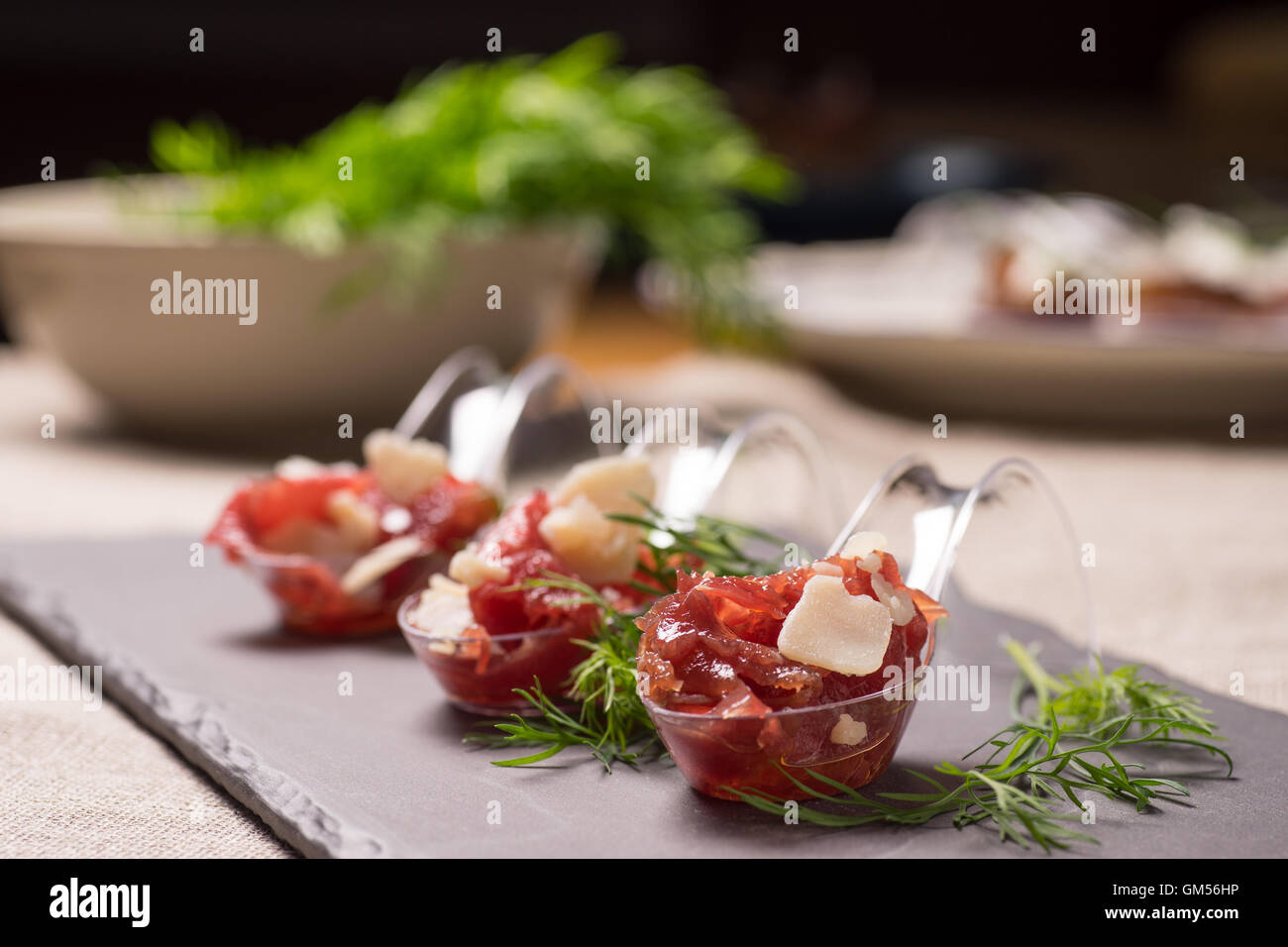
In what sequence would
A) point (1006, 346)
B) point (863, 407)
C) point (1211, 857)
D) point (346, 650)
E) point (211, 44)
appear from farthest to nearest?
1. point (211, 44)
2. point (863, 407)
3. point (1006, 346)
4. point (346, 650)
5. point (1211, 857)

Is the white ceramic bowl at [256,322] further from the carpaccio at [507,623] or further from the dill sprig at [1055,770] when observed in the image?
the dill sprig at [1055,770]

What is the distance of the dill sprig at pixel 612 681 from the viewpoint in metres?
0.94

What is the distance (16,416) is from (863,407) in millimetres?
1310

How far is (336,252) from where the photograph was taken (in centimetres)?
191

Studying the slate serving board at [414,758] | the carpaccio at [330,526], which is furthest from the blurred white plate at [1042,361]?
the carpaccio at [330,526]

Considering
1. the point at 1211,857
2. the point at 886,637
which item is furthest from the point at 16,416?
the point at 1211,857

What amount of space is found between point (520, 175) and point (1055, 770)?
1.38m

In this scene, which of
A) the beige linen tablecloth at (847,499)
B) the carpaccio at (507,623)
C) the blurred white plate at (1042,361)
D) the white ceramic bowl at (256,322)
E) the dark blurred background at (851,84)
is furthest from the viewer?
the dark blurred background at (851,84)

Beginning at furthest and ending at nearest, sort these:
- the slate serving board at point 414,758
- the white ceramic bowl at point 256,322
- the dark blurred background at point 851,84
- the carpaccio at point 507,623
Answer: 1. the dark blurred background at point 851,84
2. the white ceramic bowl at point 256,322
3. the carpaccio at point 507,623
4. the slate serving board at point 414,758

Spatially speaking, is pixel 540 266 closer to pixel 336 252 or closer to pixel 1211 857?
pixel 336 252

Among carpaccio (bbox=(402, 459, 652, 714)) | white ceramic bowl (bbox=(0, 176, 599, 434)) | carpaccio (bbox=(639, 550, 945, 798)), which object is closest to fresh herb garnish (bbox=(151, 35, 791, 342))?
white ceramic bowl (bbox=(0, 176, 599, 434))

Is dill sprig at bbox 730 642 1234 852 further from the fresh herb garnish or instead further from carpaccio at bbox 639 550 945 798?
the fresh herb garnish

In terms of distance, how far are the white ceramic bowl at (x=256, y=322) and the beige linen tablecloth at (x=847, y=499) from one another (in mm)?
109

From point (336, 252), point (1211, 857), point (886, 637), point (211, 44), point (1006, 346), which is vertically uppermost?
point (211, 44)
